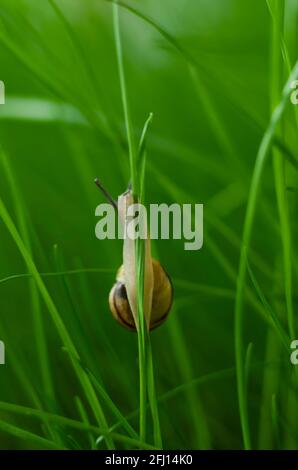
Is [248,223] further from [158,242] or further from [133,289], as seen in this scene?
[158,242]

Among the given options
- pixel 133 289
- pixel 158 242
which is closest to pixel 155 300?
pixel 133 289

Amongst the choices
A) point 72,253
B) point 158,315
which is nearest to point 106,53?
point 72,253

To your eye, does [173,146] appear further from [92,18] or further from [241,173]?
[92,18]
